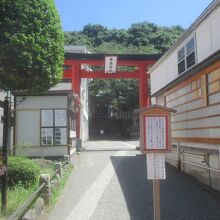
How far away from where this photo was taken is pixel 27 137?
736 inches

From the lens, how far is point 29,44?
7688 mm

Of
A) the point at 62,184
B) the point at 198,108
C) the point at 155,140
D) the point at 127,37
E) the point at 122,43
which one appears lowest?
the point at 62,184

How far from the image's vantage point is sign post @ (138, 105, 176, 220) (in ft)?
20.4

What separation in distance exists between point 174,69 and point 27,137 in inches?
322

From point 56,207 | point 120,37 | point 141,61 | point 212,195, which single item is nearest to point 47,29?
point 56,207

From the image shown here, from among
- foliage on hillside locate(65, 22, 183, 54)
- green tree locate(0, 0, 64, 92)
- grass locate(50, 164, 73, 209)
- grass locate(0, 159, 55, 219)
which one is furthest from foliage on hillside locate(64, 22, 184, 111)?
green tree locate(0, 0, 64, 92)

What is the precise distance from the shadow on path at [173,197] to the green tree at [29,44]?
3.79m

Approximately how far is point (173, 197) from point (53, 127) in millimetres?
9980

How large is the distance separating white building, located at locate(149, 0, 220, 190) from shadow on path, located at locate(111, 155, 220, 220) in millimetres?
443

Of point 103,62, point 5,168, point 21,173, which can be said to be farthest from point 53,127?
point 5,168

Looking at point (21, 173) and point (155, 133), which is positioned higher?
point (155, 133)

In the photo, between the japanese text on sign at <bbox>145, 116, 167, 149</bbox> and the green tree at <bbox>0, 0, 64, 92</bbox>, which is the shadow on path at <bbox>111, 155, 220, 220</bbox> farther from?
the green tree at <bbox>0, 0, 64, 92</bbox>

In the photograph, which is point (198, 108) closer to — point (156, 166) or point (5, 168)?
point (156, 166)

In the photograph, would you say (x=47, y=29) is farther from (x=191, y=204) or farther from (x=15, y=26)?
(x=191, y=204)
